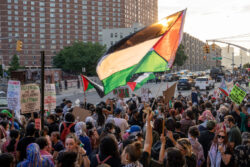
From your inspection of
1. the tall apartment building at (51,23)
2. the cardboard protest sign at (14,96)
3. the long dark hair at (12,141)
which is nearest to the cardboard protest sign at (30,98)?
the cardboard protest sign at (14,96)

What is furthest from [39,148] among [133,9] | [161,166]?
[133,9]

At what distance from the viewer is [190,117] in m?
7.05

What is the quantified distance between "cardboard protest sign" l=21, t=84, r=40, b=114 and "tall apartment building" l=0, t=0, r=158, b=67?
10410 cm

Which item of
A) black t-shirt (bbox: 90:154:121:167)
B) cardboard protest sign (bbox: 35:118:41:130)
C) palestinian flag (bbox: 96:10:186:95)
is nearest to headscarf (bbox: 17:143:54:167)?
black t-shirt (bbox: 90:154:121:167)

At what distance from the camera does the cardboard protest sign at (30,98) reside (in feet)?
23.8

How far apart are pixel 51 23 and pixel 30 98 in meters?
113

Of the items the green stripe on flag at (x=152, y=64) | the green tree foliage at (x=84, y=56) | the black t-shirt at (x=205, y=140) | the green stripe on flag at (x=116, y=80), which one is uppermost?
the green tree foliage at (x=84, y=56)

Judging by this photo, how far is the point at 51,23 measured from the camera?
376 feet

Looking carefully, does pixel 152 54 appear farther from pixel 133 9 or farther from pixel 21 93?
pixel 133 9

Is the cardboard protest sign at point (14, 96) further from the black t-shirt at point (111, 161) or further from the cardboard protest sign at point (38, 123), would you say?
the black t-shirt at point (111, 161)

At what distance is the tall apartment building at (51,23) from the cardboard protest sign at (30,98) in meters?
104

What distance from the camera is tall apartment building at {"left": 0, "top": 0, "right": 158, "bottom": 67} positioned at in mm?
109438

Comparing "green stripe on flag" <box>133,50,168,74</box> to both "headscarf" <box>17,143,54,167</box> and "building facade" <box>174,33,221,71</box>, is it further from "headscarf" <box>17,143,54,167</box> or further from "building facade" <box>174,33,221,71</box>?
"building facade" <box>174,33,221,71</box>

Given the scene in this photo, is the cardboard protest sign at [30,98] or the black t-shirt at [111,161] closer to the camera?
the black t-shirt at [111,161]
